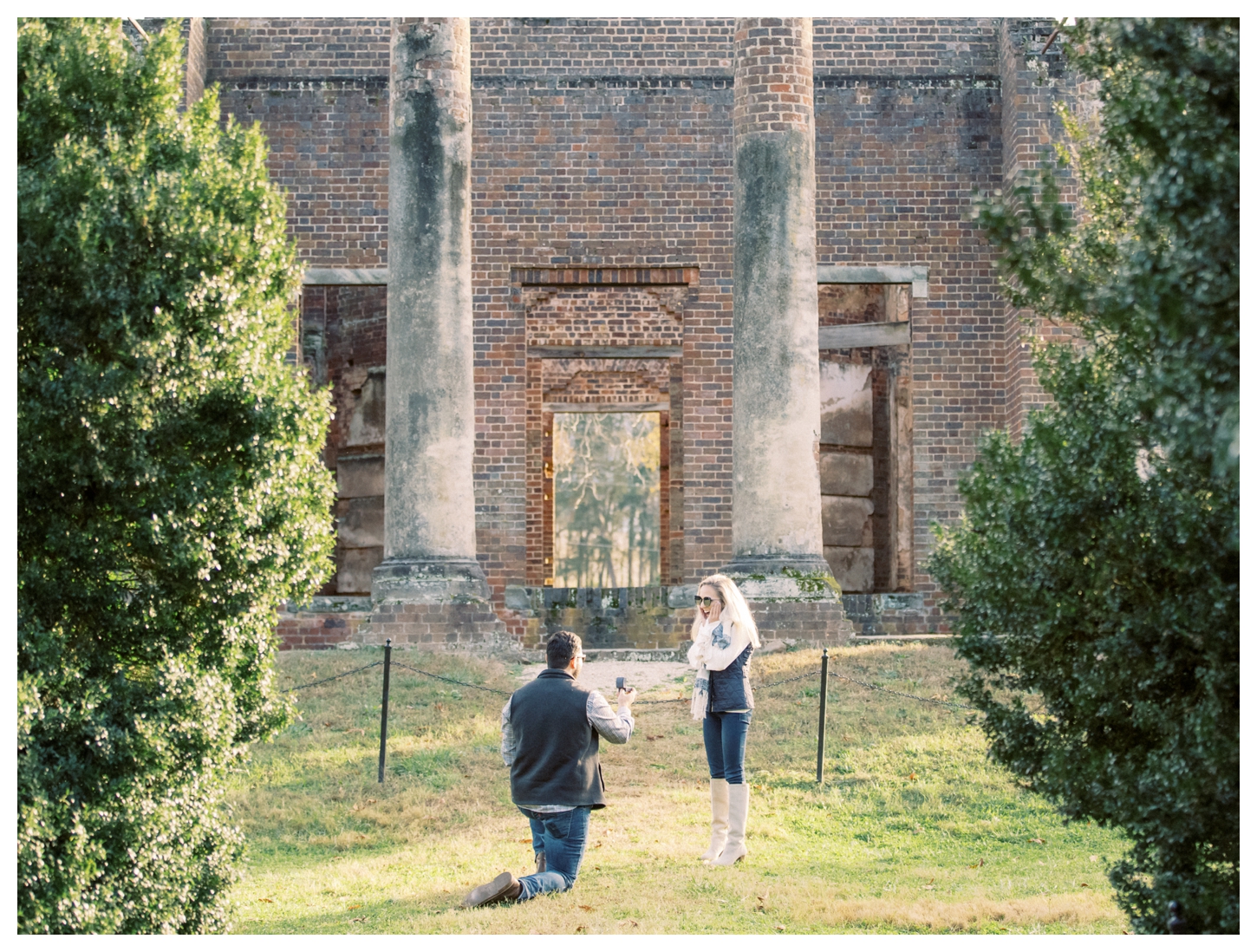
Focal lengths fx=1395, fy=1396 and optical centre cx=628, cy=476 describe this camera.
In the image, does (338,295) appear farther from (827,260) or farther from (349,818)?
(349,818)

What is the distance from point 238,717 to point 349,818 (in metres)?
3.33

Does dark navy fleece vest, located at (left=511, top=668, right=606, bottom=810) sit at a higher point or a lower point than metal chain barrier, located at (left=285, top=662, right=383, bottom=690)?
higher

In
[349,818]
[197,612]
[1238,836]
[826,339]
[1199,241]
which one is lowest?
[349,818]

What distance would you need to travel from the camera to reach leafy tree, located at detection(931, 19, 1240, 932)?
11.7ft

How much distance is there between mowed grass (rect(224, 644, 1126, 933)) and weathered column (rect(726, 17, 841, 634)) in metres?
1.31

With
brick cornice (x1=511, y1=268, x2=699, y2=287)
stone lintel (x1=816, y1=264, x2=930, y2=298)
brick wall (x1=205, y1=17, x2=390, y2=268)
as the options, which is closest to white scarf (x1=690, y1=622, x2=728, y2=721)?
brick cornice (x1=511, y1=268, x2=699, y2=287)

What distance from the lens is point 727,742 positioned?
23.8 feet

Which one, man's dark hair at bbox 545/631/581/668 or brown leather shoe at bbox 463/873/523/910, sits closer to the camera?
brown leather shoe at bbox 463/873/523/910

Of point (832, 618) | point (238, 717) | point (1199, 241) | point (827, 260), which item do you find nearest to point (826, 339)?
point (827, 260)

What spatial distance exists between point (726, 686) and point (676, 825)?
1779 millimetres

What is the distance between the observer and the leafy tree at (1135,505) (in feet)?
11.7

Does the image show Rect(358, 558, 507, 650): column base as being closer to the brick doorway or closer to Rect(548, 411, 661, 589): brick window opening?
the brick doorway

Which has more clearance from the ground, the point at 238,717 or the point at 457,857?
the point at 238,717

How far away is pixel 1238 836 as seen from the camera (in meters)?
4.64
